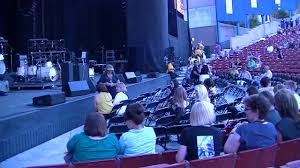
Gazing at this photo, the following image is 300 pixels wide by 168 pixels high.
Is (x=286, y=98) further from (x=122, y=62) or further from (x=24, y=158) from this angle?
(x=122, y=62)

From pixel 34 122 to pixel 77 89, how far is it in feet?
10.8

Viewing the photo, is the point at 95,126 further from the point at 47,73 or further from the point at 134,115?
the point at 47,73

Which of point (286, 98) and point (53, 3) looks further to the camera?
point (53, 3)

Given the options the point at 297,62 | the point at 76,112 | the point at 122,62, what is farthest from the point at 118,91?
the point at 297,62

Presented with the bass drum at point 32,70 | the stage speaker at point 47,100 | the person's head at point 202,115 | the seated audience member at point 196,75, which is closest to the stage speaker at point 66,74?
the stage speaker at point 47,100

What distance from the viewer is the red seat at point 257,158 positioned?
12.3 ft

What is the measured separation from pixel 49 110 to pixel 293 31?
38.7 m

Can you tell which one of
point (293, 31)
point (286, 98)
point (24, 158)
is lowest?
point (24, 158)

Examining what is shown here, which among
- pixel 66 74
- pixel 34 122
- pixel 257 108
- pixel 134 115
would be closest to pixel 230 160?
pixel 257 108

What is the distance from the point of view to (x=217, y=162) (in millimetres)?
3502

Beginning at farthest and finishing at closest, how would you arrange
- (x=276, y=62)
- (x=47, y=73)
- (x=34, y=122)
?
(x=276, y=62)
(x=47, y=73)
(x=34, y=122)

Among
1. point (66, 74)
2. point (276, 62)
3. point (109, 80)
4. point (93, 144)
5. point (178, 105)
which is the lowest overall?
point (93, 144)

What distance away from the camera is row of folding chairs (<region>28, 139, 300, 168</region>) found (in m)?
3.47

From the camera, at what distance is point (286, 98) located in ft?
15.3
